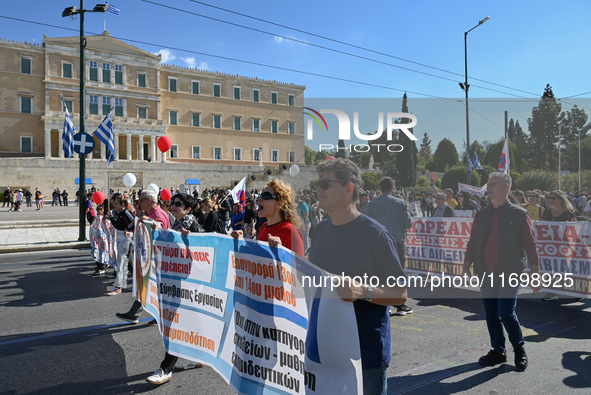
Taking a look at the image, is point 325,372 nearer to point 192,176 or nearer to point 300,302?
point 300,302

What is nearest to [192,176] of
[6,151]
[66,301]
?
[6,151]

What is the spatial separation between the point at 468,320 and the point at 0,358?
17.6ft

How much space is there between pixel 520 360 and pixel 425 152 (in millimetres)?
5208

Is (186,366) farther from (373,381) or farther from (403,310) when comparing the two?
(403,310)

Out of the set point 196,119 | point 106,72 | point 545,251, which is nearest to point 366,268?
point 545,251

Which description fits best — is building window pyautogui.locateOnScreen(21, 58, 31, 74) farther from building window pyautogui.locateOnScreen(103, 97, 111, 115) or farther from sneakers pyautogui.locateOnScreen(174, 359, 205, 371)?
sneakers pyautogui.locateOnScreen(174, 359, 205, 371)

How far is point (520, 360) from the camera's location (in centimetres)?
370

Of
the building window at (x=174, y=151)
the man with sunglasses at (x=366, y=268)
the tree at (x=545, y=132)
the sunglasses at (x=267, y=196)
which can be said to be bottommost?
the man with sunglasses at (x=366, y=268)

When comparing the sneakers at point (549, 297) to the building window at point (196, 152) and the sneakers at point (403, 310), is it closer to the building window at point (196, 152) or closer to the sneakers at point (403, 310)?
the sneakers at point (403, 310)

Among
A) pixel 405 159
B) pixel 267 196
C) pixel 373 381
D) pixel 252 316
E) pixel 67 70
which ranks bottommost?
pixel 373 381

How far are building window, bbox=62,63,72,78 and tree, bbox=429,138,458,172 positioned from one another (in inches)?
2098

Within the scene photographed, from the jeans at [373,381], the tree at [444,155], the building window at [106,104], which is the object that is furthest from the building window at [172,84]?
the jeans at [373,381]

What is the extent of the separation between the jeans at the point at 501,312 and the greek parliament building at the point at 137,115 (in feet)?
123

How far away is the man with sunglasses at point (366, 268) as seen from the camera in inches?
80.4
